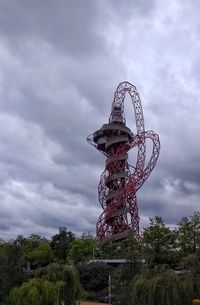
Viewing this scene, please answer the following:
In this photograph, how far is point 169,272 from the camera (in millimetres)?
16125

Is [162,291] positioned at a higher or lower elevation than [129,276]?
lower

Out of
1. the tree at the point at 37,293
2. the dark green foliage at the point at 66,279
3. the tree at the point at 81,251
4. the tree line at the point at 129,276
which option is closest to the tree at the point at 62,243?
the tree at the point at 81,251

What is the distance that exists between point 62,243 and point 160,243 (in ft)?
110

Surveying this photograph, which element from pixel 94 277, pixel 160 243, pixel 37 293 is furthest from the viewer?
pixel 160 243

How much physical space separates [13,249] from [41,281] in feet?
24.4

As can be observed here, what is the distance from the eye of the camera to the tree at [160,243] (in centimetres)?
5122

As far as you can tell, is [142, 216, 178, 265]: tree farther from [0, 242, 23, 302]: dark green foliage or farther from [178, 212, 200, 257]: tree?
[0, 242, 23, 302]: dark green foliage

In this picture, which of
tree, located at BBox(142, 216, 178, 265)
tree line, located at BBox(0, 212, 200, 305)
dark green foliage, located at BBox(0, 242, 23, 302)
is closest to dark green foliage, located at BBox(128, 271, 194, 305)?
tree line, located at BBox(0, 212, 200, 305)

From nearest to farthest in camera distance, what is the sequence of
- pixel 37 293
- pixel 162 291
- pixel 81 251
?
pixel 162 291 < pixel 37 293 < pixel 81 251

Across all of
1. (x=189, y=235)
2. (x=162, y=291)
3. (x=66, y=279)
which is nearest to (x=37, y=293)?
(x=66, y=279)

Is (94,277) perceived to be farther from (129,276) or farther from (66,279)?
(66,279)

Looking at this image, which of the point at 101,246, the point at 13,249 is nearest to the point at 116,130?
the point at 101,246

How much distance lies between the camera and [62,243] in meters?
83.1

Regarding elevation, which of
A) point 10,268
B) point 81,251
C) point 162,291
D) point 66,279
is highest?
point 81,251
